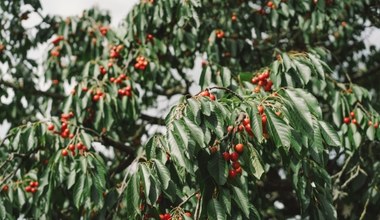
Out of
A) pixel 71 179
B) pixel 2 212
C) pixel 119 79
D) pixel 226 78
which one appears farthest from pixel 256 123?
pixel 119 79

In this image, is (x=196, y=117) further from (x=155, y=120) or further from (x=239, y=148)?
(x=155, y=120)

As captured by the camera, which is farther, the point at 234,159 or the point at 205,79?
the point at 205,79

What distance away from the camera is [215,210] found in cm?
189

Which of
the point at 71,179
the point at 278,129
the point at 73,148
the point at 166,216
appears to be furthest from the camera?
the point at 73,148

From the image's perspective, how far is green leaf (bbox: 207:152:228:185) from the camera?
6.28 ft

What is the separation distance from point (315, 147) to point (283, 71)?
29.7 inches

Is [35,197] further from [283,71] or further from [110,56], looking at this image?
[283,71]

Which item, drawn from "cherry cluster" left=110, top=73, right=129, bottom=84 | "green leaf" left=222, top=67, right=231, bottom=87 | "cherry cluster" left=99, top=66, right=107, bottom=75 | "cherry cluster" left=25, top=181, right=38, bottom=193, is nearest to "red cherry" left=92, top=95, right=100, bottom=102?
"cherry cluster" left=110, top=73, right=129, bottom=84

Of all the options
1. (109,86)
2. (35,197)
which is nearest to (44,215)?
(35,197)

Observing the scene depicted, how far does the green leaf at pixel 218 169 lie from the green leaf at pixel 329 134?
1.51 feet

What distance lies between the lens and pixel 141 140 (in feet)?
16.1

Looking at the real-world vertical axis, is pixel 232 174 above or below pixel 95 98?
below

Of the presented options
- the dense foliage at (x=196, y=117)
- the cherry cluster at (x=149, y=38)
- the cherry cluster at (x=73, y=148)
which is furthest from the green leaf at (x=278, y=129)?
the cherry cluster at (x=149, y=38)

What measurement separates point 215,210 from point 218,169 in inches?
6.2
